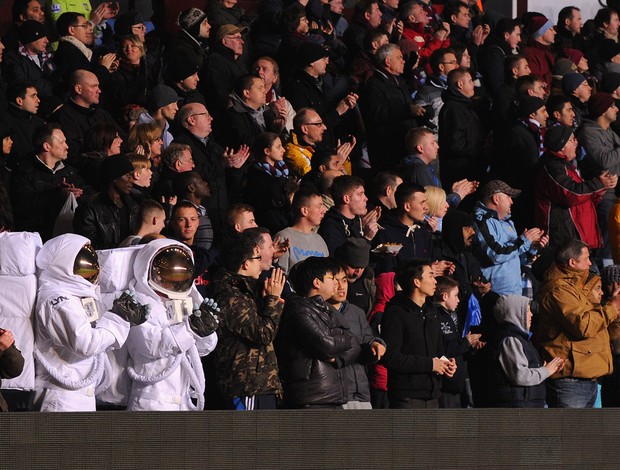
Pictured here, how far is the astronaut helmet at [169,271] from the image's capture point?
29.0 feet

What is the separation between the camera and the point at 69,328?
830cm

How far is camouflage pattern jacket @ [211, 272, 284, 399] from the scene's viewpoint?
9.34 meters

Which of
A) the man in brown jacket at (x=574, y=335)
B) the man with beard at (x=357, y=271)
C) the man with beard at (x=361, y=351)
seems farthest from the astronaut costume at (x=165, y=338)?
the man in brown jacket at (x=574, y=335)

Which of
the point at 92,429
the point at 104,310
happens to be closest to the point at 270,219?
the point at 104,310

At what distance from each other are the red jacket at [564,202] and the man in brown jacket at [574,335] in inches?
97.2

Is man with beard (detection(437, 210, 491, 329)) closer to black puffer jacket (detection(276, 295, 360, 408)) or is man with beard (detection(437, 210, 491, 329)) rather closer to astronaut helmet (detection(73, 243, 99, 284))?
black puffer jacket (detection(276, 295, 360, 408))

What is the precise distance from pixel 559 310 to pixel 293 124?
337 centimetres

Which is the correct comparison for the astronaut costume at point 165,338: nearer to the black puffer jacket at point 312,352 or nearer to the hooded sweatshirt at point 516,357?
the black puffer jacket at point 312,352

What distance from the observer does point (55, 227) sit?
36.6 ft

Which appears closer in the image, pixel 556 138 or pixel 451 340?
pixel 451 340

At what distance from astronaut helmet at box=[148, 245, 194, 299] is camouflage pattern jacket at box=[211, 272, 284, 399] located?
503mm

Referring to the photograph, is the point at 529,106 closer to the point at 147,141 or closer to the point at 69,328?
the point at 147,141

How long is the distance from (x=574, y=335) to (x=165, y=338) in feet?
12.0

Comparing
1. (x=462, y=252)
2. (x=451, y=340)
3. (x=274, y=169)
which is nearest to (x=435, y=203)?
(x=462, y=252)
